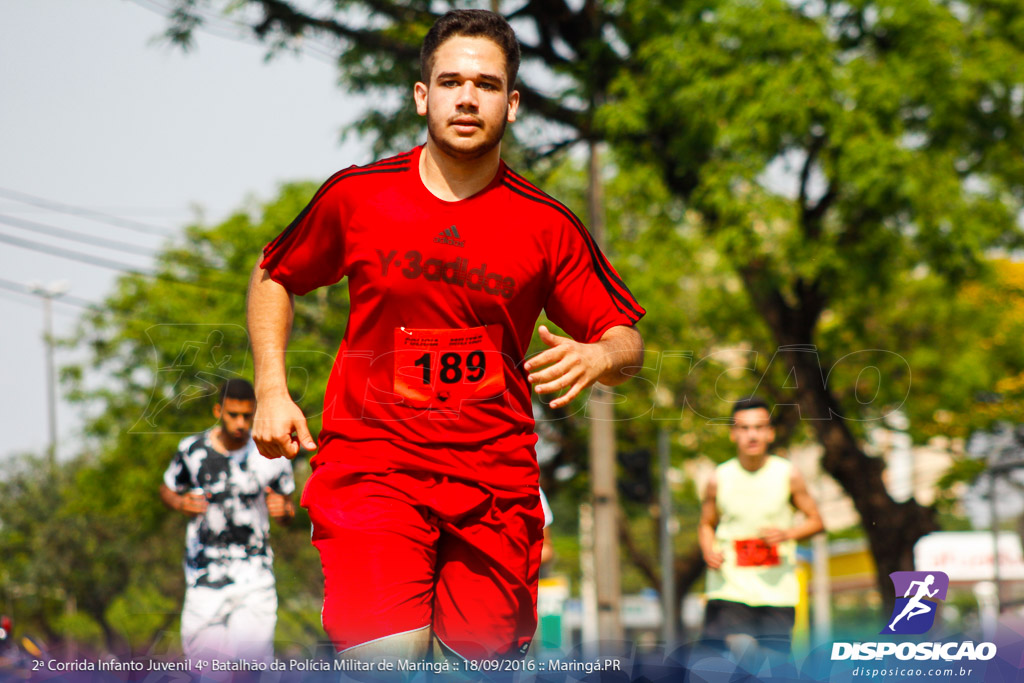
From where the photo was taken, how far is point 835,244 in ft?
47.1

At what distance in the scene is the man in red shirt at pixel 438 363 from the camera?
304 centimetres

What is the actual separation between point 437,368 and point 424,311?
0.54 feet

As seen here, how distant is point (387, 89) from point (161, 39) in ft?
9.56

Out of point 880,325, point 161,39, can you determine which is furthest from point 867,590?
point 161,39

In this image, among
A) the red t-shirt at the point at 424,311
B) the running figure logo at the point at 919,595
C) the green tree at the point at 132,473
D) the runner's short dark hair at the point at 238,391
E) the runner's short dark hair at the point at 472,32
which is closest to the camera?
the red t-shirt at the point at 424,311

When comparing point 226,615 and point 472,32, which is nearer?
point 472,32

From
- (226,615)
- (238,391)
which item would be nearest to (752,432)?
(238,391)

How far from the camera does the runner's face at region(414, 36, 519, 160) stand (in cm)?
321

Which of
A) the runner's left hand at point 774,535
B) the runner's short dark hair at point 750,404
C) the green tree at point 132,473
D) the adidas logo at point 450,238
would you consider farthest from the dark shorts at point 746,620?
the green tree at point 132,473

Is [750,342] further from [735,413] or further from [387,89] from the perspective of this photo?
[735,413]

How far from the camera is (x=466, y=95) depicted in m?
3.18

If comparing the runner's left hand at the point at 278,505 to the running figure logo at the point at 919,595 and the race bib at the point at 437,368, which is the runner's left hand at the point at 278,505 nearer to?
the race bib at the point at 437,368

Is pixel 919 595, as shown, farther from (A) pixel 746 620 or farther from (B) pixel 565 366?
(A) pixel 746 620

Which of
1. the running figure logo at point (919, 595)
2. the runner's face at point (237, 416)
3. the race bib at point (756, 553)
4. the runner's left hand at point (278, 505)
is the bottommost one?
the race bib at point (756, 553)
